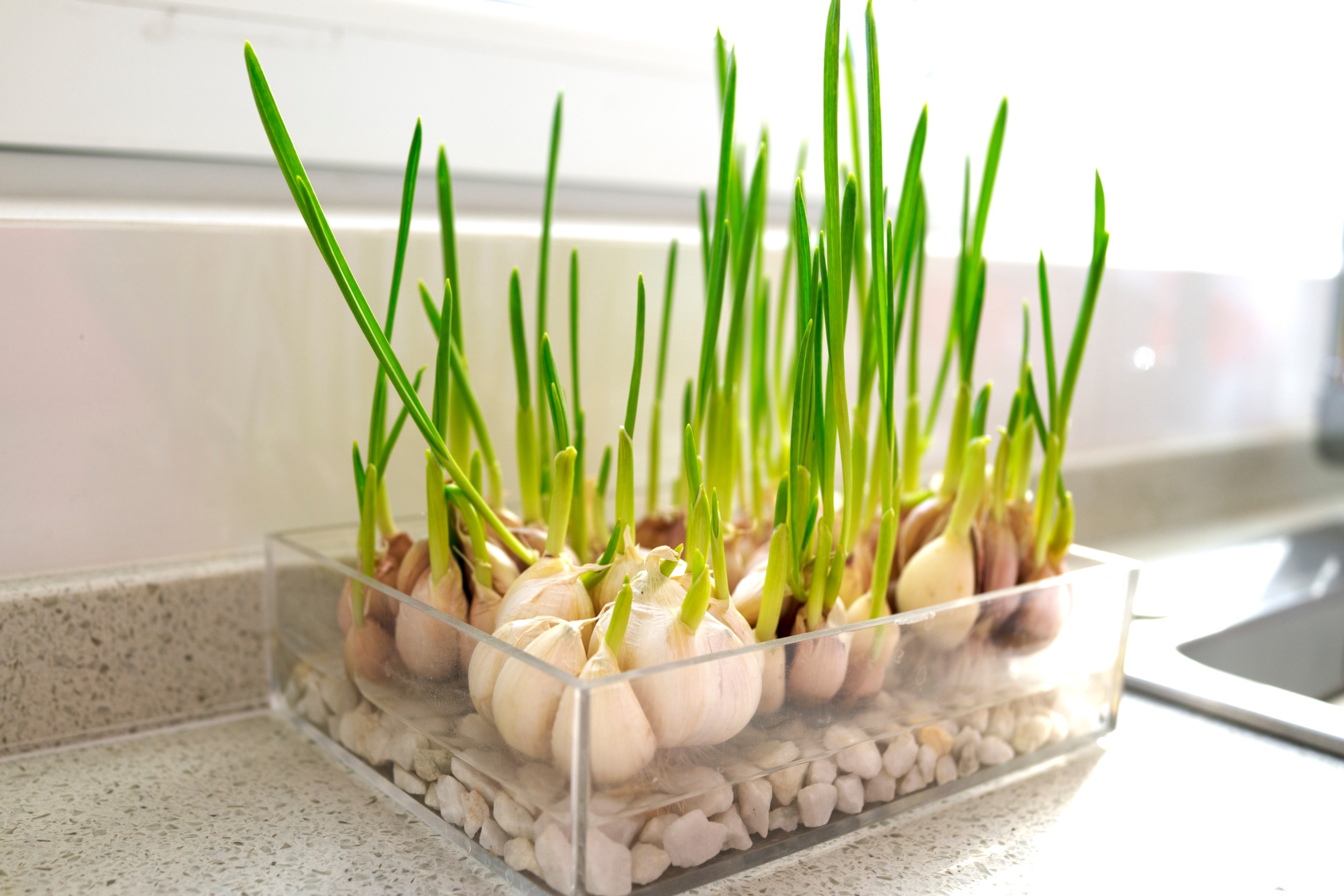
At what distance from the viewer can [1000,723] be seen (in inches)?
19.7

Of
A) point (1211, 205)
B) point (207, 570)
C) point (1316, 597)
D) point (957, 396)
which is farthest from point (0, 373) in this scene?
point (1211, 205)

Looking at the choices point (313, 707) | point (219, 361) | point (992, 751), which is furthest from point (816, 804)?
point (219, 361)

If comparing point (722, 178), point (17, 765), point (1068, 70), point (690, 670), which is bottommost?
point (17, 765)

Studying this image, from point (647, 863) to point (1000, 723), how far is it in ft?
0.68

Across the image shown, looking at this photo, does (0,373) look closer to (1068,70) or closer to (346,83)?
(346,83)

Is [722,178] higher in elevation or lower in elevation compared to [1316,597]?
higher

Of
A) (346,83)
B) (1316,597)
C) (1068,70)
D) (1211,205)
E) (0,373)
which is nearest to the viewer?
(0,373)

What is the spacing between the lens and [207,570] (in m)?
0.54

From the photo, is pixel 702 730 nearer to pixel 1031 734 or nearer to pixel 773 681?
pixel 773 681

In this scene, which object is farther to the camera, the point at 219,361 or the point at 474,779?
the point at 219,361

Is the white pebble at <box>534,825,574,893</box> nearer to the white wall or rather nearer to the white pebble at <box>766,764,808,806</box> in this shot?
the white pebble at <box>766,764,808,806</box>

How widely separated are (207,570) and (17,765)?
0.12m

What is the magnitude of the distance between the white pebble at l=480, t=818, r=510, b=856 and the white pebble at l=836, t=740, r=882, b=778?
0.14 meters

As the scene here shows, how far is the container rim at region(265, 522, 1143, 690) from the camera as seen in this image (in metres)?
0.35
